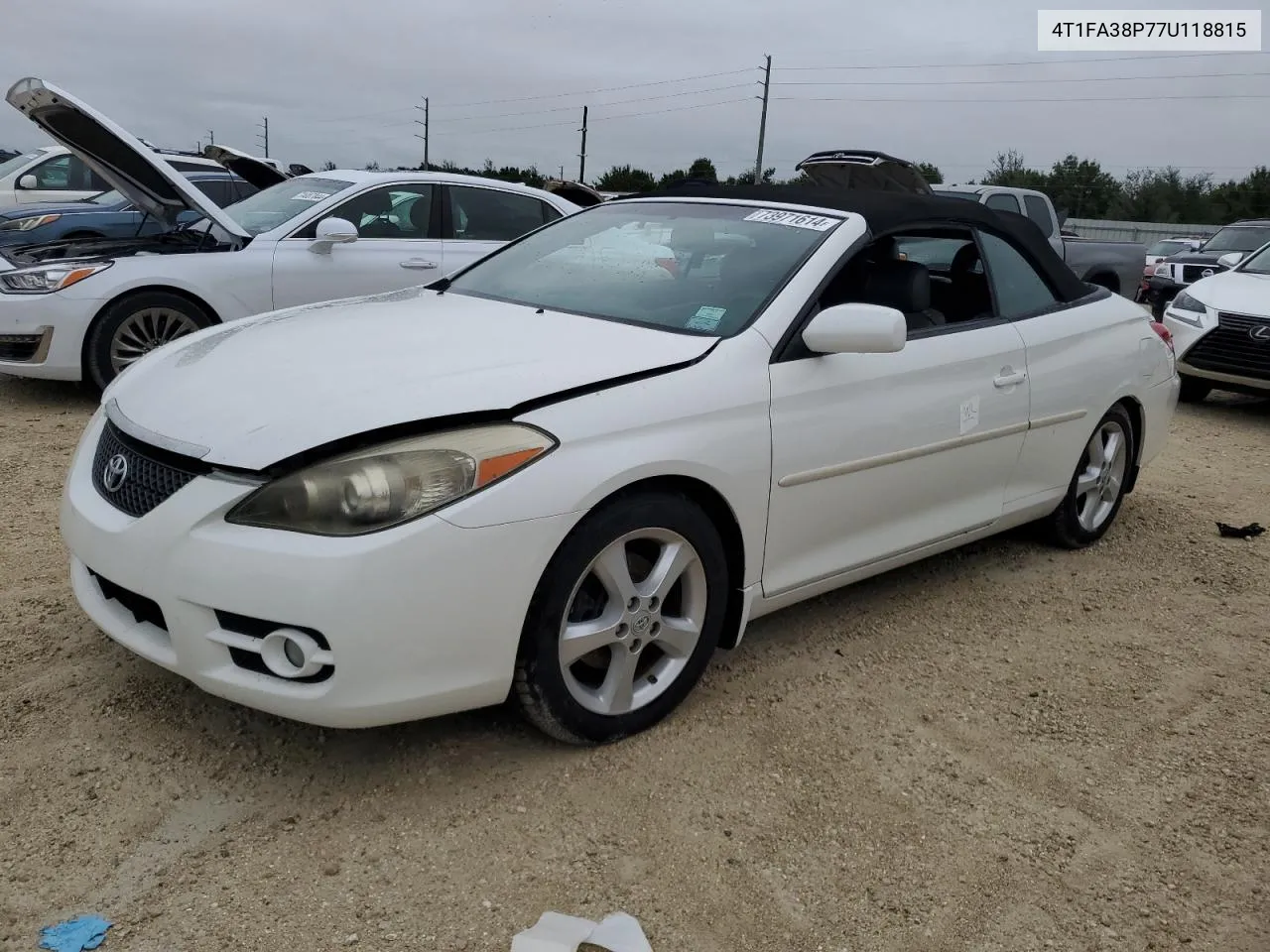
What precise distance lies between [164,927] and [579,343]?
1696mm

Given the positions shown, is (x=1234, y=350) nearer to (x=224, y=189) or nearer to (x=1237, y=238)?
(x=1237, y=238)

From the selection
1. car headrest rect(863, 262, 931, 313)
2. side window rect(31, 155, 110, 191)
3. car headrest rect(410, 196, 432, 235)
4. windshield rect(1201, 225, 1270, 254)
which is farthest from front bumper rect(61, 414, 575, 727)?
windshield rect(1201, 225, 1270, 254)

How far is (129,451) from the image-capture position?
2.63 meters

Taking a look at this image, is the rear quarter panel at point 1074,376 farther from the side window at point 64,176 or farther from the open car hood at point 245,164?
the side window at point 64,176

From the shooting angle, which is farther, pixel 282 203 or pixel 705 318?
pixel 282 203

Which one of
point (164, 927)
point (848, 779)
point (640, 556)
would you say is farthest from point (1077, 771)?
point (164, 927)

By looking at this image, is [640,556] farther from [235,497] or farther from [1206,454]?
[1206,454]

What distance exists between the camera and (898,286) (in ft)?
11.9

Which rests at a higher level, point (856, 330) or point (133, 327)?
point (856, 330)

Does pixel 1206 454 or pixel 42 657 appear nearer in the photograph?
pixel 42 657

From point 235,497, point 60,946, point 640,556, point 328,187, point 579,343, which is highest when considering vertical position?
point 328,187

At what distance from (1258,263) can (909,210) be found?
7.08 meters

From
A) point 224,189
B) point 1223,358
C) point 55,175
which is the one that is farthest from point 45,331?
point 1223,358

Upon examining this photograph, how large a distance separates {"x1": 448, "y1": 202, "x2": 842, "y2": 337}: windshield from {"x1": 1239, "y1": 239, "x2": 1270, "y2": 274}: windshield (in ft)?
24.0
